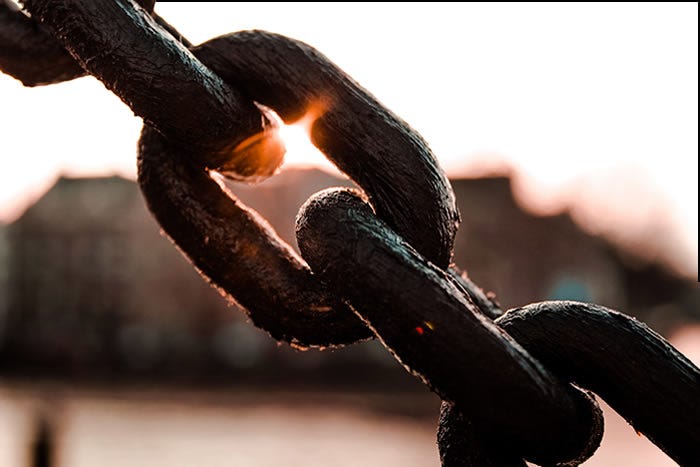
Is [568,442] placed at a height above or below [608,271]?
below

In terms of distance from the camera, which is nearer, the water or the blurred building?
the water

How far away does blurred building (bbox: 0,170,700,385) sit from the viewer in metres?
41.1

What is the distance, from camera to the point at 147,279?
46.8 m

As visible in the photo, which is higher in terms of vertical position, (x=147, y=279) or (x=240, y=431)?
(x=147, y=279)

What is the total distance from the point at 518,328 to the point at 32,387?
3726 centimetres

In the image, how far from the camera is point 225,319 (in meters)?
44.1

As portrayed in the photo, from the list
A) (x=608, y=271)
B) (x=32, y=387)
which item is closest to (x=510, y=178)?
(x=608, y=271)

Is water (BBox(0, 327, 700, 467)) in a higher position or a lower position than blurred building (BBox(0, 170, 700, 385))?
lower

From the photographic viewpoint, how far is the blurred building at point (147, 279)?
41.1 metres

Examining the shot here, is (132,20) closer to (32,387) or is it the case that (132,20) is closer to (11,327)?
(32,387)

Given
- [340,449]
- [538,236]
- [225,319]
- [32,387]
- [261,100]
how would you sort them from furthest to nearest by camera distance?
[538,236] < [225,319] < [32,387] < [340,449] < [261,100]

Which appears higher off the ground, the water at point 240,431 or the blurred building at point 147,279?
the blurred building at point 147,279

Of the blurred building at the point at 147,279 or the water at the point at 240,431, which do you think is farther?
the blurred building at the point at 147,279

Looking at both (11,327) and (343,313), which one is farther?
(11,327)
